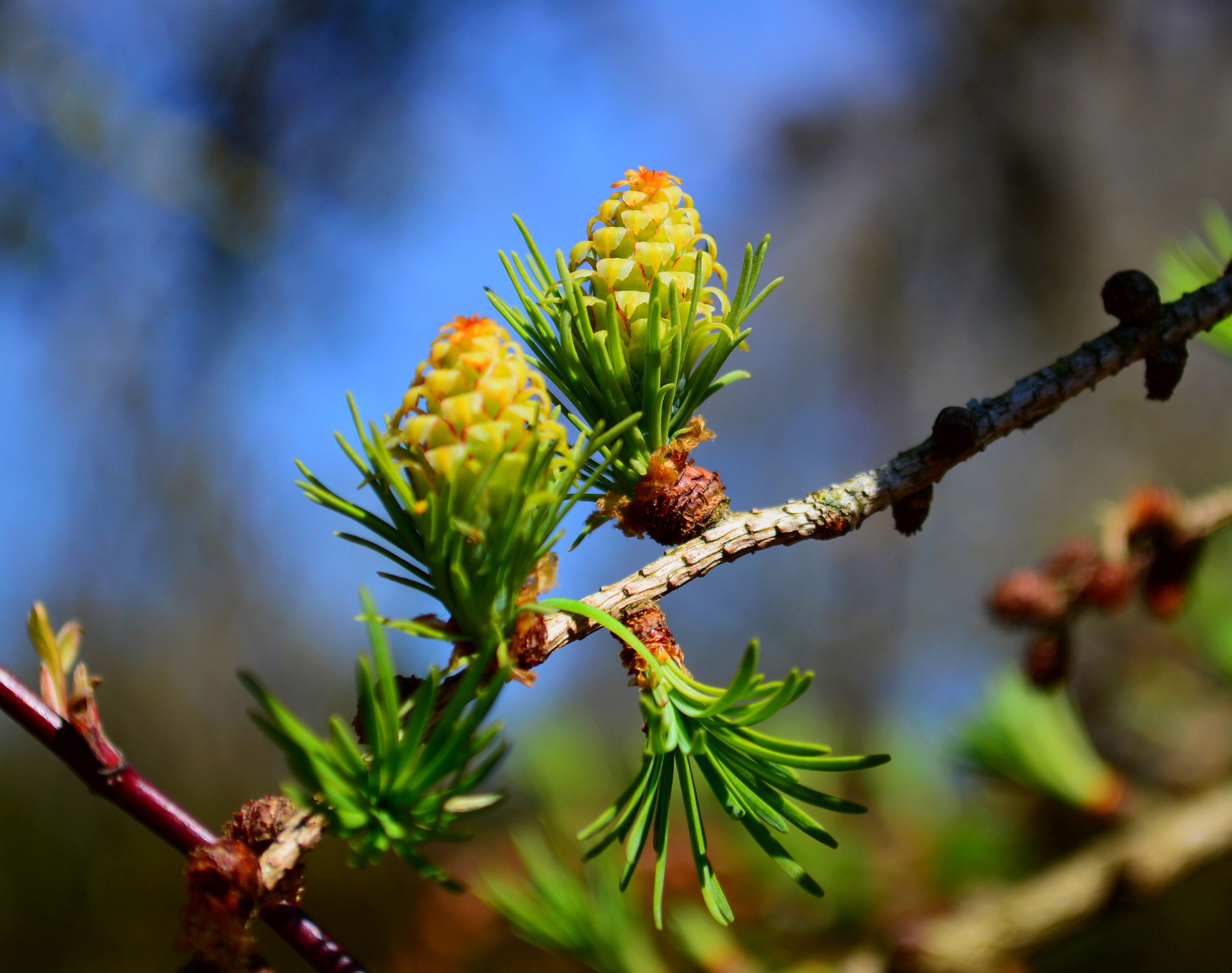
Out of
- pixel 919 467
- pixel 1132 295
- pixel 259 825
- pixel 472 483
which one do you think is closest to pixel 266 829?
pixel 259 825

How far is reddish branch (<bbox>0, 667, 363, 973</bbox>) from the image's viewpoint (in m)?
0.24

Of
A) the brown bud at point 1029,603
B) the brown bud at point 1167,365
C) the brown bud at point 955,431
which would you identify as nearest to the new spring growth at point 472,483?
the brown bud at point 955,431

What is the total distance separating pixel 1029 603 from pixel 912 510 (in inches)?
10.9

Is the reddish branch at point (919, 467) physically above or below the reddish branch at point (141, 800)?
above

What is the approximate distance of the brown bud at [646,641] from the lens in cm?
27

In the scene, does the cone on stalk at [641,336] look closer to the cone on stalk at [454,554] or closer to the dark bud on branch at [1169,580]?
the cone on stalk at [454,554]

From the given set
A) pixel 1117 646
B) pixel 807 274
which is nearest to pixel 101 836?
pixel 1117 646

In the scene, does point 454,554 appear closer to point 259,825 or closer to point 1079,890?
point 259,825

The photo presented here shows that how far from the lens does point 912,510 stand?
31cm

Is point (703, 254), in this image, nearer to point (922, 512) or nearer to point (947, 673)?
point (922, 512)

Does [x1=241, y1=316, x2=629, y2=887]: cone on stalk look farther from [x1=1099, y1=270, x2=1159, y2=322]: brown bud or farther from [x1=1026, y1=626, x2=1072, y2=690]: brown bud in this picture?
[x1=1026, y1=626, x2=1072, y2=690]: brown bud

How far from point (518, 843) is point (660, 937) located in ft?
1.08

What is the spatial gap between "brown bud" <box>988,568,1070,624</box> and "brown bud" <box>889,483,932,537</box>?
263 mm

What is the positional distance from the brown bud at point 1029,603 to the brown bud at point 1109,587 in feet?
0.05
